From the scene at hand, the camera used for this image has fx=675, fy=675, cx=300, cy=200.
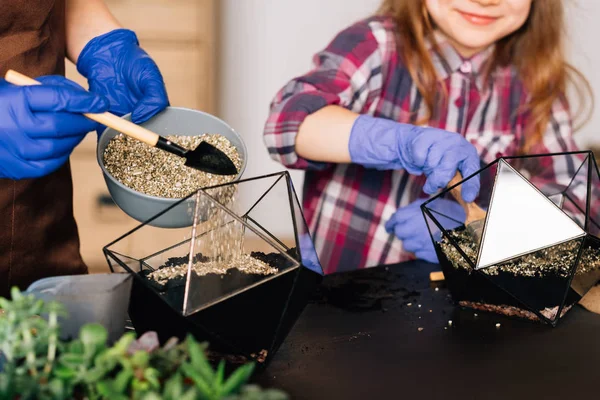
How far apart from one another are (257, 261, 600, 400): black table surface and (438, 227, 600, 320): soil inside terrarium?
27 mm

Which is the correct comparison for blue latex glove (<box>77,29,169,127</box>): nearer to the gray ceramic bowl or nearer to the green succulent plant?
the gray ceramic bowl

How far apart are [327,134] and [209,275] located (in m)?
0.68

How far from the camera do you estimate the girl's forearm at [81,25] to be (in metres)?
1.32

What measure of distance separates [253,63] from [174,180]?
226cm

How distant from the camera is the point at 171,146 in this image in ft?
2.95

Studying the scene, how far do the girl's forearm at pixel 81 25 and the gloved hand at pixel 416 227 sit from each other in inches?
27.7

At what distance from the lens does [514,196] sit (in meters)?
0.94

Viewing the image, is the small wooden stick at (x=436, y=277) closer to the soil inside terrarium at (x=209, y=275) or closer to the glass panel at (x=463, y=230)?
the glass panel at (x=463, y=230)

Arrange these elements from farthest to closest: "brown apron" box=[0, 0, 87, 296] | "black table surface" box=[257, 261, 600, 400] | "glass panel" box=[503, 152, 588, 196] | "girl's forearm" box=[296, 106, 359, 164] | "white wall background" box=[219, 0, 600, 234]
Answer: "white wall background" box=[219, 0, 600, 234] < "girl's forearm" box=[296, 106, 359, 164] < "glass panel" box=[503, 152, 588, 196] < "brown apron" box=[0, 0, 87, 296] < "black table surface" box=[257, 261, 600, 400]

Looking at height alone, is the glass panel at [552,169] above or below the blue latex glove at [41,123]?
below

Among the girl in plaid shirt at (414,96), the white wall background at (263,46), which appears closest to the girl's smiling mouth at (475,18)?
the girl in plaid shirt at (414,96)

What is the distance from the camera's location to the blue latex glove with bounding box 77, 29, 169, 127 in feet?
3.97

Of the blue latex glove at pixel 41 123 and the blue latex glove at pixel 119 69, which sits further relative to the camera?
the blue latex glove at pixel 119 69

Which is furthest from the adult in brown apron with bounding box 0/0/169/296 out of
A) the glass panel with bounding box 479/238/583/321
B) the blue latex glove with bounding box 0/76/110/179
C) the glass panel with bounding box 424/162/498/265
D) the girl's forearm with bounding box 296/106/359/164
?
the glass panel with bounding box 479/238/583/321
